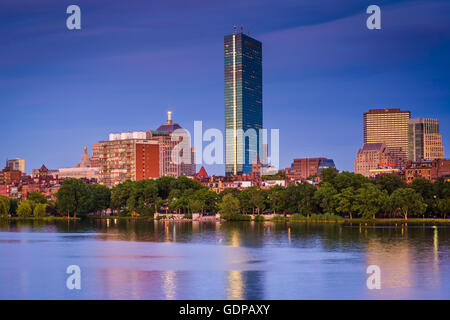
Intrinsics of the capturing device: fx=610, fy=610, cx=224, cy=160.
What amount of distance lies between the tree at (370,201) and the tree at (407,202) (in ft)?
6.03

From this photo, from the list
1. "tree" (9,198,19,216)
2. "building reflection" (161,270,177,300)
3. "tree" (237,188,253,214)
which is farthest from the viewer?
"tree" (9,198,19,216)

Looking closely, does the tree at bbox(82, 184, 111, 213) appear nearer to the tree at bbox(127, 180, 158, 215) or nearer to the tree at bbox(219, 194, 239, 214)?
the tree at bbox(127, 180, 158, 215)

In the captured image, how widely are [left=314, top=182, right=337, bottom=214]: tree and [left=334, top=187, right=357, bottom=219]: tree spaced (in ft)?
4.12

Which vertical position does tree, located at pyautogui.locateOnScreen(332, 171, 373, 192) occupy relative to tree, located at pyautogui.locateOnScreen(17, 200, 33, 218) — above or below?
above

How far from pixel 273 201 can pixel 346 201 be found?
18262mm

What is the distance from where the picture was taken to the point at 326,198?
111m

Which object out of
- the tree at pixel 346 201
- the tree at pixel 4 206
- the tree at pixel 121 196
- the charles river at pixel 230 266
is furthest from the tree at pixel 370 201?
the tree at pixel 4 206

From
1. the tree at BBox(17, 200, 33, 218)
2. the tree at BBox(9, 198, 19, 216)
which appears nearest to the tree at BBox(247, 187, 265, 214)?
the tree at BBox(17, 200, 33, 218)

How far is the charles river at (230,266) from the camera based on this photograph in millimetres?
38375

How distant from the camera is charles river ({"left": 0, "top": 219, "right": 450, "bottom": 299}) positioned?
126 ft

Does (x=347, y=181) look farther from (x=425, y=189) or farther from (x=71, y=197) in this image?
(x=71, y=197)

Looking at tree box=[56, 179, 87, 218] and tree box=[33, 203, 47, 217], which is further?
tree box=[56, 179, 87, 218]

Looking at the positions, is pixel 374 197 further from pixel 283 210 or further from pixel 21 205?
pixel 21 205
